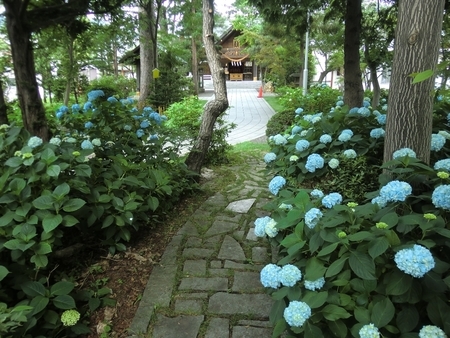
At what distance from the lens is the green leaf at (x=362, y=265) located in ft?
4.03

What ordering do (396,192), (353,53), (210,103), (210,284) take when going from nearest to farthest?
(396,192) < (210,284) < (210,103) < (353,53)

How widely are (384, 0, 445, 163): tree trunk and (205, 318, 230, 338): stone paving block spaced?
4.65 ft

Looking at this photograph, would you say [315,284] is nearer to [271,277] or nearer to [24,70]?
[271,277]

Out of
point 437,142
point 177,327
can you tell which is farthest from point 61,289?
point 437,142

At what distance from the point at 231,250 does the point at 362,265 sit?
1432 mm

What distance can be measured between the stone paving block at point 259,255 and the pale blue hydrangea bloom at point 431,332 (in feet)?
4.46

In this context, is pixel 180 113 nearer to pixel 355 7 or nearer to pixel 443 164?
pixel 355 7

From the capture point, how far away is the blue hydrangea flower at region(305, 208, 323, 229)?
153 cm

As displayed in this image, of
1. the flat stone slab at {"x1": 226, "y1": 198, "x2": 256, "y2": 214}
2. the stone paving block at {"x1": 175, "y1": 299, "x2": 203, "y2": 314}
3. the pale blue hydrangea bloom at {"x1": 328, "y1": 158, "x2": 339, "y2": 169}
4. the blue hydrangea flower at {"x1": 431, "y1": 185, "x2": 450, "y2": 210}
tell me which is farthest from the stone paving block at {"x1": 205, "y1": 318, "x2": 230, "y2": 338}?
the flat stone slab at {"x1": 226, "y1": 198, "x2": 256, "y2": 214}

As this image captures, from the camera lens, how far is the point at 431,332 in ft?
3.64

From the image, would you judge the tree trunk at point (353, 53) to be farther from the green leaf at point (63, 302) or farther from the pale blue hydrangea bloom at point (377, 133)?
the green leaf at point (63, 302)

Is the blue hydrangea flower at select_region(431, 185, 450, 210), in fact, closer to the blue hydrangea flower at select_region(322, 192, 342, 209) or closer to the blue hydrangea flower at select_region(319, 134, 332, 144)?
the blue hydrangea flower at select_region(322, 192, 342, 209)

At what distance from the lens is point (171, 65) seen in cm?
1437

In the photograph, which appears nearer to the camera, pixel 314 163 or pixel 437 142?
pixel 437 142
